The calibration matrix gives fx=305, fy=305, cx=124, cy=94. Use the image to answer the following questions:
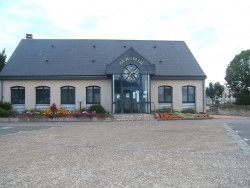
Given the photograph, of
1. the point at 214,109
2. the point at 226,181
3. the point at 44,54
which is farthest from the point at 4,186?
the point at 214,109

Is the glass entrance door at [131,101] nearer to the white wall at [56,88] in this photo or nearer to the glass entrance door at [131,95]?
the glass entrance door at [131,95]

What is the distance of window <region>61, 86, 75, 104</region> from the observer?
28391mm

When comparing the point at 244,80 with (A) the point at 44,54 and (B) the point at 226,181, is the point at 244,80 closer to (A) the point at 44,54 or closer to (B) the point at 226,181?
(A) the point at 44,54

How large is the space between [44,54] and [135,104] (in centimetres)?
1110

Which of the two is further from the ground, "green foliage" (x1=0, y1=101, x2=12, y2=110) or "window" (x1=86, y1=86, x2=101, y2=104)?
"window" (x1=86, y1=86, x2=101, y2=104)

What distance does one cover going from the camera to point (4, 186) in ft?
18.2

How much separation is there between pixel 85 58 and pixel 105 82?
398 cm

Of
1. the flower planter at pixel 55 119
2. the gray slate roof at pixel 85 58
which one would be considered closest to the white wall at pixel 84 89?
the gray slate roof at pixel 85 58

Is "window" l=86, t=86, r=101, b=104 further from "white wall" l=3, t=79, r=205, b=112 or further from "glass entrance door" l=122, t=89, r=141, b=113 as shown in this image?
"glass entrance door" l=122, t=89, r=141, b=113

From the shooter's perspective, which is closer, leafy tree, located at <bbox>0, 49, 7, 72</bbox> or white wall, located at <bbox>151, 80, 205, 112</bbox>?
white wall, located at <bbox>151, 80, 205, 112</bbox>

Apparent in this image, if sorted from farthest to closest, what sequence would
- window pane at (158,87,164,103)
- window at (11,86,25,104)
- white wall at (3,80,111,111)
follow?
window pane at (158,87,164,103) < window at (11,86,25,104) < white wall at (3,80,111,111)

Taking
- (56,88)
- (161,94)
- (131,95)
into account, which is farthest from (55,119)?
(161,94)

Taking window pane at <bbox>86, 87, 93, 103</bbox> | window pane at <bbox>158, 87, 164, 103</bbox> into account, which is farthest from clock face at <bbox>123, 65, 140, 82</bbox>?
window pane at <bbox>86, 87, 93, 103</bbox>

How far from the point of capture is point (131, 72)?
1057 inches
